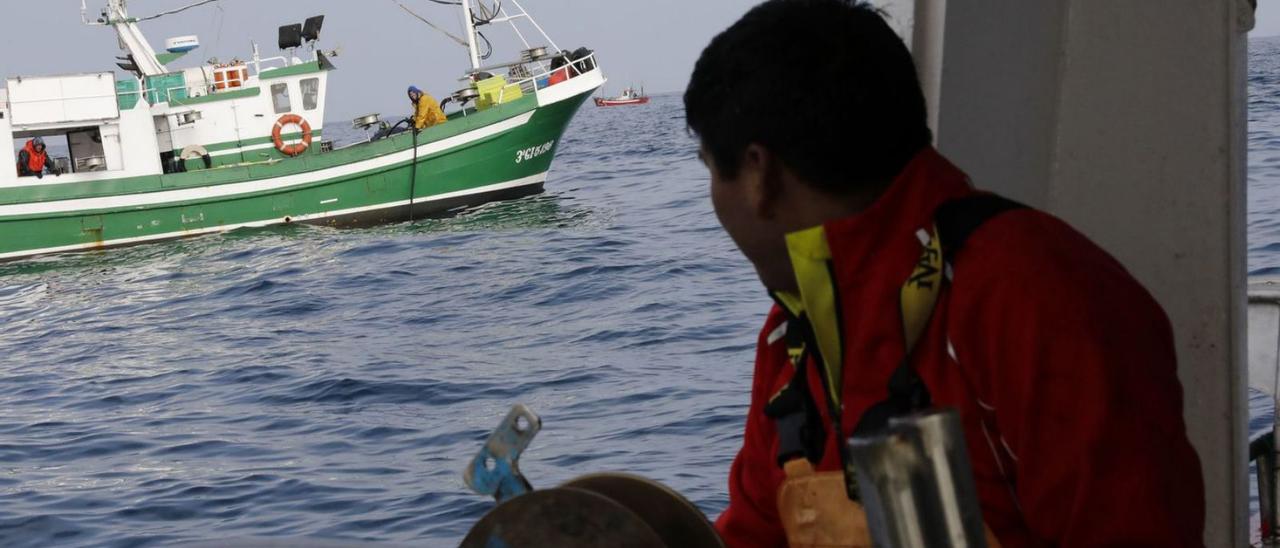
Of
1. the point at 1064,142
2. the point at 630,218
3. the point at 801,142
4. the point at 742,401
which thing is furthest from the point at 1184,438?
the point at 630,218

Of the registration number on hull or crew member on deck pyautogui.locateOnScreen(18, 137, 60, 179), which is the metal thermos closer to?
crew member on deck pyautogui.locateOnScreen(18, 137, 60, 179)

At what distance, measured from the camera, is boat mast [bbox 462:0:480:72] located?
26.6 meters

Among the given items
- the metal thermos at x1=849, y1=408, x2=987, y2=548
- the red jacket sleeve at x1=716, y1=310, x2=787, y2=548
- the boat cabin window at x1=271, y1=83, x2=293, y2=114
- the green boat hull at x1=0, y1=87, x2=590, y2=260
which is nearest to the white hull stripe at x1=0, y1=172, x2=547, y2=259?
the green boat hull at x1=0, y1=87, x2=590, y2=260

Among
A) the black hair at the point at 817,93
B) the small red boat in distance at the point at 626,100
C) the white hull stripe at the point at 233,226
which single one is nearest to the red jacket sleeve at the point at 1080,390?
the black hair at the point at 817,93

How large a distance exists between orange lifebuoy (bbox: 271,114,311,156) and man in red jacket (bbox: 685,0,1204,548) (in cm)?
2381

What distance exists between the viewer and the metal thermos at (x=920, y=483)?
789 mm

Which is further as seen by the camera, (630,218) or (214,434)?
(630,218)

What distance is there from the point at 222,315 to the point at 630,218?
26.8 ft

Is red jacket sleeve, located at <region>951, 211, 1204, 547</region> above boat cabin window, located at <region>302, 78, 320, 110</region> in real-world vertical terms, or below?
below

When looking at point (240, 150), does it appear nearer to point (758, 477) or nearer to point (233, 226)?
point (233, 226)

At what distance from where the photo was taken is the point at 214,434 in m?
10.0

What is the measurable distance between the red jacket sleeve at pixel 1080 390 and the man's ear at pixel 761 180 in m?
0.23

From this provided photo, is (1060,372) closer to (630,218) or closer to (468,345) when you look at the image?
(468,345)

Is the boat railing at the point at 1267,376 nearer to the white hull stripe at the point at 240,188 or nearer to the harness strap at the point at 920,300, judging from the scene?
the harness strap at the point at 920,300
